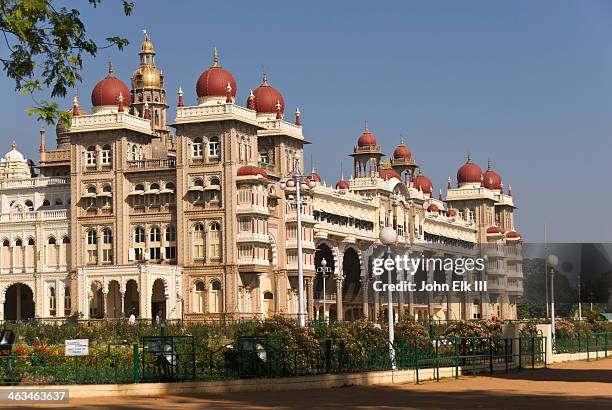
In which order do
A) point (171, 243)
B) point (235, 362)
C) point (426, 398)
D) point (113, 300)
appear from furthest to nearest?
1. point (171, 243)
2. point (113, 300)
3. point (235, 362)
4. point (426, 398)

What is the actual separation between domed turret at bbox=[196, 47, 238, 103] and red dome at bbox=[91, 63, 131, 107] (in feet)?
22.0

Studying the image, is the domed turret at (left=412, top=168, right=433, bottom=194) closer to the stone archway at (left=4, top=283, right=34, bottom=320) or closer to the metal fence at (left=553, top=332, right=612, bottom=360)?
the stone archway at (left=4, top=283, right=34, bottom=320)

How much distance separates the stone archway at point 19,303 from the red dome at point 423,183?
53623 millimetres

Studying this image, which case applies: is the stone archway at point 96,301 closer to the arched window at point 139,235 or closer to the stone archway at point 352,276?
the arched window at point 139,235

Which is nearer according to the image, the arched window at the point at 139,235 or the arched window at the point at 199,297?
the arched window at the point at 199,297

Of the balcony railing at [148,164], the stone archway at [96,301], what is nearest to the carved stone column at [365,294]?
the balcony railing at [148,164]

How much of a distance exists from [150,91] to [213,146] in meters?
21.3

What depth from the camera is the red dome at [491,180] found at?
14388 cm

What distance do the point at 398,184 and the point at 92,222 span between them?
3546 centimetres

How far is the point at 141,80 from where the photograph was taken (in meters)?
104

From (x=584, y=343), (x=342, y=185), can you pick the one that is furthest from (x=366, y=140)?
(x=584, y=343)

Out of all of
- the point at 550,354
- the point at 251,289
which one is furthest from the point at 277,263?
the point at 550,354

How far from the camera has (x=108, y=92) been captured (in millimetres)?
89625

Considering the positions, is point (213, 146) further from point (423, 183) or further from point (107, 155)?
point (423, 183)
